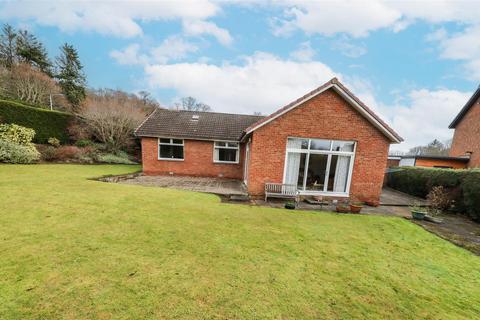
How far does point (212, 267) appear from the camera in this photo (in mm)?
3529

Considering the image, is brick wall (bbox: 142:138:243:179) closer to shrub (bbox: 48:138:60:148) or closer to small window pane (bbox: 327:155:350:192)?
small window pane (bbox: 327:155:350:192)

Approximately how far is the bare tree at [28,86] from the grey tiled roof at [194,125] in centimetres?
2181

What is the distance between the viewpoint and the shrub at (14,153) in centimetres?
1287

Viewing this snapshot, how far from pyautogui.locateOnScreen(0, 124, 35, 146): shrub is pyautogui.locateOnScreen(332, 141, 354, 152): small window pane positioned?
68.3 feet

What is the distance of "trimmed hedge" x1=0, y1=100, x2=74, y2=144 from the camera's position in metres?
15.7

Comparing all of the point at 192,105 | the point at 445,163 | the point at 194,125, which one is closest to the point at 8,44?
the point at 192,105

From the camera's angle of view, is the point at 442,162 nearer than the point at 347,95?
No

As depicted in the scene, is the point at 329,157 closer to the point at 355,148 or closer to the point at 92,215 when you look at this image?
the point at 355,148

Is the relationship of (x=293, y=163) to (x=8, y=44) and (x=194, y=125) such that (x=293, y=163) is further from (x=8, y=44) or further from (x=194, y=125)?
(x=8, y=44)

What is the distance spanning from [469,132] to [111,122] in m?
31.5

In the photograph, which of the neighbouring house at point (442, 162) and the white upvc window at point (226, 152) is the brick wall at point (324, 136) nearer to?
the white upvc window at point (226, 152)

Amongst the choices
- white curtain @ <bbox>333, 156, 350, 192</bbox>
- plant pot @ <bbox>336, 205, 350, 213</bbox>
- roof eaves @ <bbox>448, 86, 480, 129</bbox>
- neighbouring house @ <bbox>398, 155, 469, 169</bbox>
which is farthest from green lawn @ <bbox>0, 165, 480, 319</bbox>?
roof eaves @ <bbox>448, 86, 480, 129</bbox>

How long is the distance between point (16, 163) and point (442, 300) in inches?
822

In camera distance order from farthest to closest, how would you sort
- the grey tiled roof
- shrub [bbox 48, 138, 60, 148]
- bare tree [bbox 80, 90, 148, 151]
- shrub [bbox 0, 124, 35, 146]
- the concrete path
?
bare tree [bbox 80, 90, 148, 151]
shrub [bbox 48, 138, 60, 148]
shrub [bbox 0, 124, 35, 146]
the grey tiled roof
the concrete path
